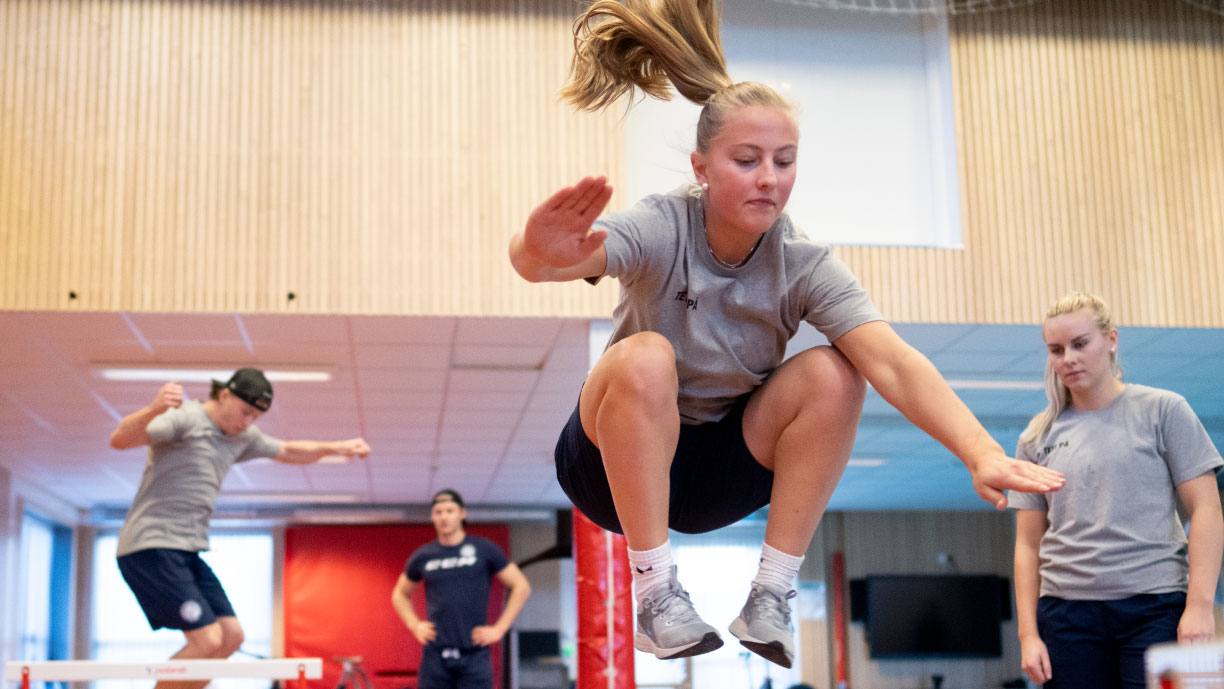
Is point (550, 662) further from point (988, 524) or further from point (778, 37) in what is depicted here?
point (778, 37)

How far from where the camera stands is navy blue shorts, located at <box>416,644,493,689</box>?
17.2 ft

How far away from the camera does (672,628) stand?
1.71m

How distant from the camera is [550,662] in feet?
35.4

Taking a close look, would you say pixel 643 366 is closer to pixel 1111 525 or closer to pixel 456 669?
pixel 1111 525

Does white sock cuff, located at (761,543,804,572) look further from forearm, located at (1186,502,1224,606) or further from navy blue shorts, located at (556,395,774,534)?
forearm, located at (1186,502,1224,606)

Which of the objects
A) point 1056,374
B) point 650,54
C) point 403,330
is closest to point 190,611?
point 403,330

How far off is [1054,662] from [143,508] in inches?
116

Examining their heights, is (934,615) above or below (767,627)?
below

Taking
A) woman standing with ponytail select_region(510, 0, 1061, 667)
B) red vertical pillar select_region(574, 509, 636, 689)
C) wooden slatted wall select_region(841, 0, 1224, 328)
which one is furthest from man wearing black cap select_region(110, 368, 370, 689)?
wooden slatted wall select_region(841, 0, 1224, 328)

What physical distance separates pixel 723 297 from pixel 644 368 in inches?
8.6

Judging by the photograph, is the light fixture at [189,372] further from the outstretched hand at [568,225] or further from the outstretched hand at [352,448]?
the outstretched hand at [568,225]

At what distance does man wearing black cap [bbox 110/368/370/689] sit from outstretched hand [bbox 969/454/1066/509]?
9.57ft

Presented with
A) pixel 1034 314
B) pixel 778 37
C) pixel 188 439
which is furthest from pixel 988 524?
pixel 188 439

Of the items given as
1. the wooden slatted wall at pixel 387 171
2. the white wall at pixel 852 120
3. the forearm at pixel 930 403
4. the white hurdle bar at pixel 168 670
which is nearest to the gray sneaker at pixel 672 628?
the forearm at pixel 930 403
